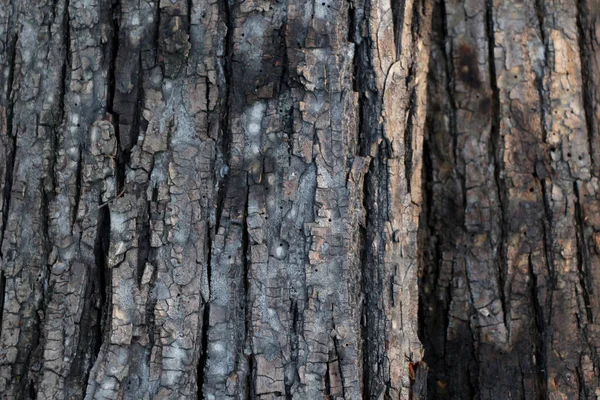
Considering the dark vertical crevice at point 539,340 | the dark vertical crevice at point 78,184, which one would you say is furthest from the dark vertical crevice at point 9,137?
the dark vertical crevice at point 539,340

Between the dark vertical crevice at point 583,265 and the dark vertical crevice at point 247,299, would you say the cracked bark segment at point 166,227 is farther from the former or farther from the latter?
the dark vertical crevice at point 583,265

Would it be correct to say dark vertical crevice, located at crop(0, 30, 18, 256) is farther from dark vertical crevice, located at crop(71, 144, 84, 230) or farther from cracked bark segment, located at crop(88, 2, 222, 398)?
cracked bark segment, located at crop(88, 2, 222, 398)

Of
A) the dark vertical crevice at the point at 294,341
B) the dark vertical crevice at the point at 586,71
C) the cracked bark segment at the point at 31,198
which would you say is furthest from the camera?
the dark vertical crevice at the point at 586,71

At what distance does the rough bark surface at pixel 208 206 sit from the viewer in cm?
184

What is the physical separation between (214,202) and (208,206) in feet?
0.07

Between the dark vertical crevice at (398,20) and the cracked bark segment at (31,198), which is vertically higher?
the dark vertical crevice at (398,20)

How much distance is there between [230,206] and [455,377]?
974 millimetres

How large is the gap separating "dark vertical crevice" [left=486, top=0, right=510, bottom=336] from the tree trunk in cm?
20

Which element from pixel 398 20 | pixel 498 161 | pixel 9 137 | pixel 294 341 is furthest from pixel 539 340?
pixel 9 137

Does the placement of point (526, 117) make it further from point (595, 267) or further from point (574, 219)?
point (595, 267)

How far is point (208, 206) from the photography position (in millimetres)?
1882

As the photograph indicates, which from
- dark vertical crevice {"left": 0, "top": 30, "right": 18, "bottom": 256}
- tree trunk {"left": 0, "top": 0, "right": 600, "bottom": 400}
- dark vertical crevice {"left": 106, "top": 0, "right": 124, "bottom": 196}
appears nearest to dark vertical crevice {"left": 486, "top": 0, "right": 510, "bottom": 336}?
tree trunk {"left": 0, "top": 0, "right": 600, "bottom": 400}

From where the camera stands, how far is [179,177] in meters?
1.88

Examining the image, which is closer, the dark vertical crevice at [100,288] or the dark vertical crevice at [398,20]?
the dark vertical crevice at [100,288]
